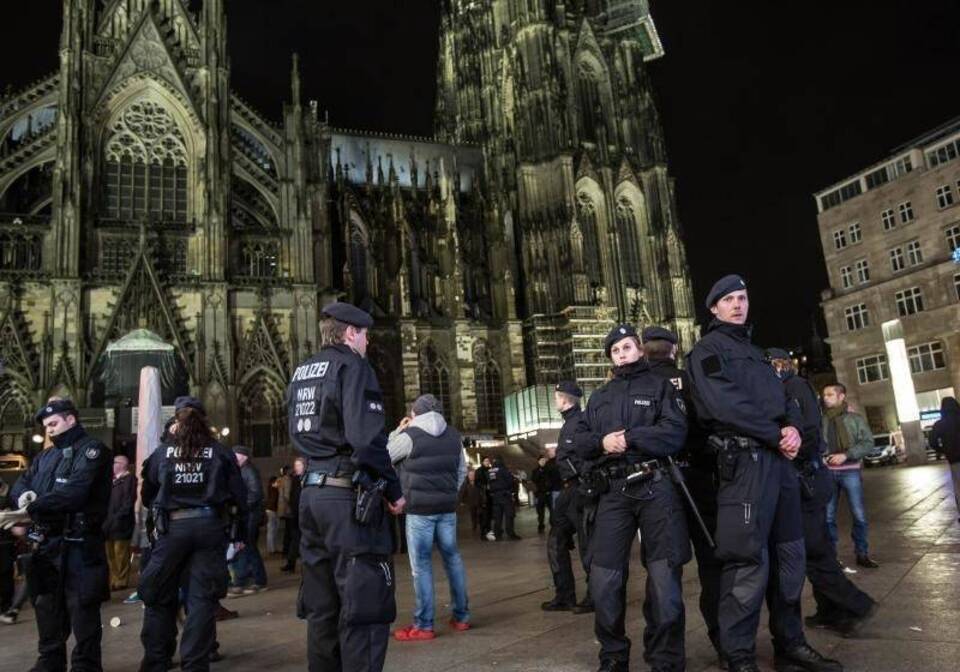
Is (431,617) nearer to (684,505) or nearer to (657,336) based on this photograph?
(684,505)

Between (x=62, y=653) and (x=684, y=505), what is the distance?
14.6ft

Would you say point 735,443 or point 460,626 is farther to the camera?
point 460,626

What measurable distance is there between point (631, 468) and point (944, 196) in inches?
1576

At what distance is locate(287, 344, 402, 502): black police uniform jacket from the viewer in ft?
13.0

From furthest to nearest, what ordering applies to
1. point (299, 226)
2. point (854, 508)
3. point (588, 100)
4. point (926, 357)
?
point (588, 100), point (926, 357), point (299, 226), point (854, 508)

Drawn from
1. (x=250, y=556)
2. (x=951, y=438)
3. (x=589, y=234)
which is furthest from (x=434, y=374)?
(x=951, y=438)

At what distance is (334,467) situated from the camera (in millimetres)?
4000

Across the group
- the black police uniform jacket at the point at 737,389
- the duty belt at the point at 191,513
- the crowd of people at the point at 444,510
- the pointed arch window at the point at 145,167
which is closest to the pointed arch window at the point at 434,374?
the pointed arch window at the point at 145,167

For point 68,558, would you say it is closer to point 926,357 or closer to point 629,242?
point 629,242

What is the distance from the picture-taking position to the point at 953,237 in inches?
1417

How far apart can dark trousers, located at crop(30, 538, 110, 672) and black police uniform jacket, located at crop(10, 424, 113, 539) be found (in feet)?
0.56

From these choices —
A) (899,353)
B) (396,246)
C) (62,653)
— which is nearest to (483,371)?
(396,246)

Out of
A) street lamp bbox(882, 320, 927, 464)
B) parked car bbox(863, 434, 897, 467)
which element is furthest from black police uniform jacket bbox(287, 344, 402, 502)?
parked car bbox(863, 434, 897, 467)

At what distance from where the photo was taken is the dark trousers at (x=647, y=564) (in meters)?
4.23
